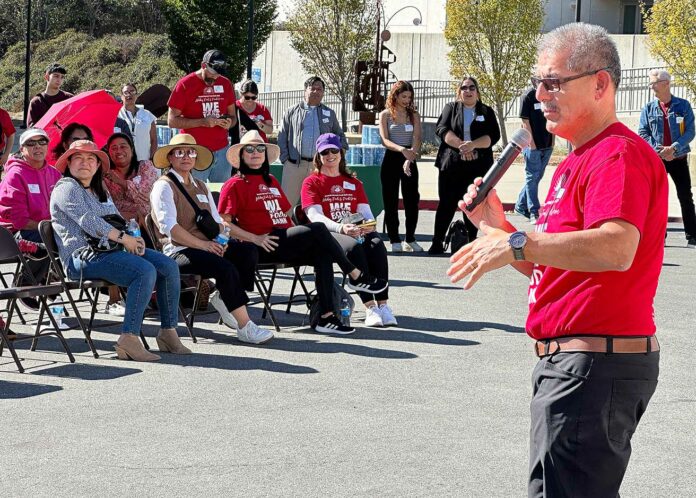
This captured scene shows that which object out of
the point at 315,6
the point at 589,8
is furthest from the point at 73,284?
the point at 589,8

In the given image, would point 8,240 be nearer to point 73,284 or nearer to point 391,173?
point 73,284

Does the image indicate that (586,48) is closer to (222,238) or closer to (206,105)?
(222,238)

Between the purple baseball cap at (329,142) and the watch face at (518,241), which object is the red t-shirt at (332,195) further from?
the watch face at (518,241)

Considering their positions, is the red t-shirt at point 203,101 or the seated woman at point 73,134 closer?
the seated woman at point 73,134

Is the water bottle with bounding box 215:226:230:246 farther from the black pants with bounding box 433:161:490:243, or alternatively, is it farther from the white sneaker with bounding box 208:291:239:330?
the black pants with bounding box 433:161:490:243

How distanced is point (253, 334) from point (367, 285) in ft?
3.88

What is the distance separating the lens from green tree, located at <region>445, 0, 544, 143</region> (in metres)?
37.3

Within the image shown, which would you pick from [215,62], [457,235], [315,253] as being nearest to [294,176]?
[215,62]

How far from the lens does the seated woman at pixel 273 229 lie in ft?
31.3

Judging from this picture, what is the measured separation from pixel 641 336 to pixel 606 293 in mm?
183

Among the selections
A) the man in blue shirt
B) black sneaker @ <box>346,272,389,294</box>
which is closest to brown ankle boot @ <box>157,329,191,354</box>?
black sneaker @ <box>346,272,389,294</box>

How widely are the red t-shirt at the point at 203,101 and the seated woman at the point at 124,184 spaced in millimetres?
2781

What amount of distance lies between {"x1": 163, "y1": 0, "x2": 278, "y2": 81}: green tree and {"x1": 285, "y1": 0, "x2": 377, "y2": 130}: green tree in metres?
1.17

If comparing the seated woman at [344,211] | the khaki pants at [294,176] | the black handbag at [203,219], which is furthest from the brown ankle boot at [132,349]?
the khaki pants at [294,176]
